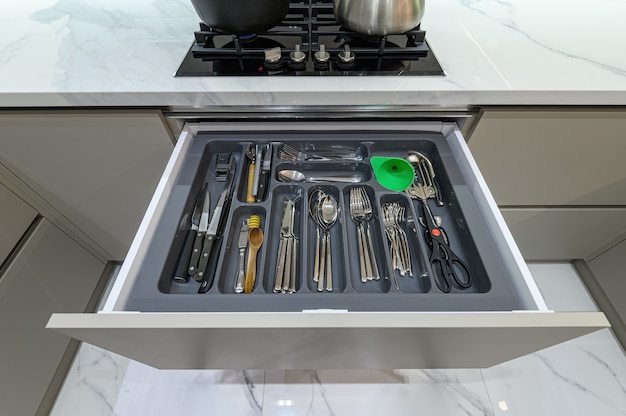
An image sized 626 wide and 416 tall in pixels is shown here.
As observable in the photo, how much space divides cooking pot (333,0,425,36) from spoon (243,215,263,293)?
1.62 ft

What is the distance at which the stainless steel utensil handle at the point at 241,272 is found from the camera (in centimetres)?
62

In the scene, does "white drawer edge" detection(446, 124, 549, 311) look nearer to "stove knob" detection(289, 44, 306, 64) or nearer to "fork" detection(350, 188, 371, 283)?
"fork" detection(350, 188, 371, 283)

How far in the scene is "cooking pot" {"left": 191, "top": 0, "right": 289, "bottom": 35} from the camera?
738mm

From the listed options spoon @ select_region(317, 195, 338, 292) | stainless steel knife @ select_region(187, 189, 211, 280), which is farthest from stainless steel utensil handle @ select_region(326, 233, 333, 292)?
stainless steel knife @ select_region(187, 189, 211, 280)

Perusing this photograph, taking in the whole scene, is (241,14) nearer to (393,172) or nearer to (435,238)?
(393,172)

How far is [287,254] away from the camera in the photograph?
0.67 m

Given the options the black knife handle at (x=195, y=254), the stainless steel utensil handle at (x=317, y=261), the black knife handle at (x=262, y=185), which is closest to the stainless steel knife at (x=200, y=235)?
the black knife handle at (x=195, y=254)

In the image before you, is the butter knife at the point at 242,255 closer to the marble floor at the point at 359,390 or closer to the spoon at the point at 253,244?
the spoon at the point at 253,244

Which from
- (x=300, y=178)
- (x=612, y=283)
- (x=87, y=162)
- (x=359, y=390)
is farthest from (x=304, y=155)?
(x=612, y=283)

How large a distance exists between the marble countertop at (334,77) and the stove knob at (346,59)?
0.15ft

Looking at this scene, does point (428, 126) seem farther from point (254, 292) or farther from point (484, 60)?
point (254, 292)

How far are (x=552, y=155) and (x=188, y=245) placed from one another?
0.91 m

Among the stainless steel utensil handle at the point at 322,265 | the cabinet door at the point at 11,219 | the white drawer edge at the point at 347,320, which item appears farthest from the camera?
the cabinet door at the point at 11,219

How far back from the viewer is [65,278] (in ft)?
3.81
